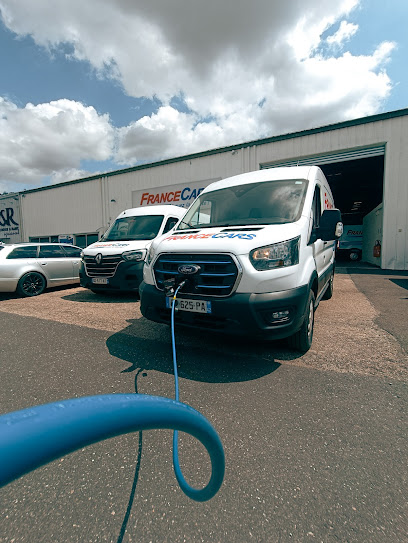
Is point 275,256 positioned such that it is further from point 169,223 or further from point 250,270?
point 169,223

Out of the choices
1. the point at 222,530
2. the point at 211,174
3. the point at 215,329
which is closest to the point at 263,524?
the point at 222,530

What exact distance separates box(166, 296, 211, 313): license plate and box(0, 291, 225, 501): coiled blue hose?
206cm

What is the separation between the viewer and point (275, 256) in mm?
2844

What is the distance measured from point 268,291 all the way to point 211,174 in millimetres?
13860

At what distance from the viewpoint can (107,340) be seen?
3.76 meters

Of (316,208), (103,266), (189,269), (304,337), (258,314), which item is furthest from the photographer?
(103,266)

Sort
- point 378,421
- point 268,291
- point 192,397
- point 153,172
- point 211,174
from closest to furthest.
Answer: point 378,421, point 192,397, point 268,291, point 211,174, point 153,172

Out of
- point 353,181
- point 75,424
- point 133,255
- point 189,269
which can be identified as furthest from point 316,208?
point 353,181

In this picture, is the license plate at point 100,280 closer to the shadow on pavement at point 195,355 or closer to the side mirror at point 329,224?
the shadow on pavement at point 195,355

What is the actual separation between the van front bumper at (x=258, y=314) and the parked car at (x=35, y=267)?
5.97 metres

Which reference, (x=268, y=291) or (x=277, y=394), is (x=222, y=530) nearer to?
(x=277, y=394)

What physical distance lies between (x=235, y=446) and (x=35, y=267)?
23.6ft

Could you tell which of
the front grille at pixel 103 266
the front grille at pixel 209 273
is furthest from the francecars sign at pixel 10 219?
the front grille at pixel 209 273

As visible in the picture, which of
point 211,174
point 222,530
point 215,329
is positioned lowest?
point 222,530
